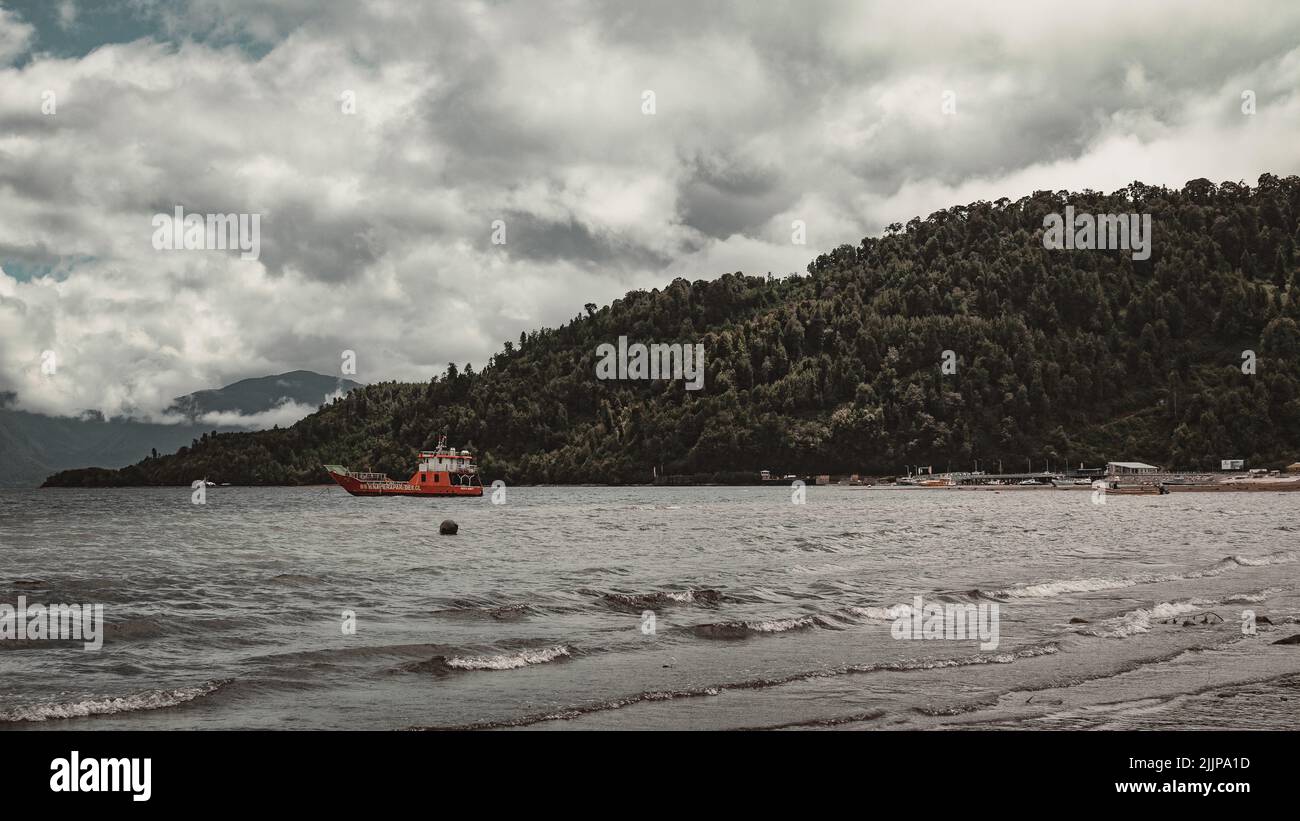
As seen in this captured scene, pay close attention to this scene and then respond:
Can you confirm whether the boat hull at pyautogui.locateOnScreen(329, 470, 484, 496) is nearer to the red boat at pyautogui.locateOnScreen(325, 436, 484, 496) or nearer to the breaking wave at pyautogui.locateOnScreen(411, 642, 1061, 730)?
the red boat at pyautogui.locateOnScreen(325, 436, 484, 496)

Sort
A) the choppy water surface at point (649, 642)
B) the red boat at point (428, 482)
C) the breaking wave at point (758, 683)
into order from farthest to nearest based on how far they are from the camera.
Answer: the red boat at point (428, 482) < the choppy water surface at point (649, 642) < the breaking wave at point (758, 683)

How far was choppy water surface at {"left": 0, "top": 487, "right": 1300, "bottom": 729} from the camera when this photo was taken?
1491cm

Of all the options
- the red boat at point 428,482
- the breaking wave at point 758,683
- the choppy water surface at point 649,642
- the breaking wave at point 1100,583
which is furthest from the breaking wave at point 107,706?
the red boat at point 428,482

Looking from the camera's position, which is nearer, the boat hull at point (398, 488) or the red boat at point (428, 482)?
the boat hull at point (398, 488)

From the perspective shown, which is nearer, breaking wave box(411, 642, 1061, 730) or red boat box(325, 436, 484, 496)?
breaking wave box(411, 642, 1061, 730)

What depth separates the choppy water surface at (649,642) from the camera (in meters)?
14.9

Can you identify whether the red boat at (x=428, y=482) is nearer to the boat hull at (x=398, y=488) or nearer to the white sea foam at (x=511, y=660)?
the boat hull at (x=398, y=488)

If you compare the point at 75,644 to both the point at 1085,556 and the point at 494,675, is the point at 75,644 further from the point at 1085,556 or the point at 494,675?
the point at 1085,556

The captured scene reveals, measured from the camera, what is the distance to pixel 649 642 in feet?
72.7

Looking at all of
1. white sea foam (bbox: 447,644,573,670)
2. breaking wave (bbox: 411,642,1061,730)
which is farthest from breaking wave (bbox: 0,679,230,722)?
breaking wave (bbox: 411,642,1061,730)
